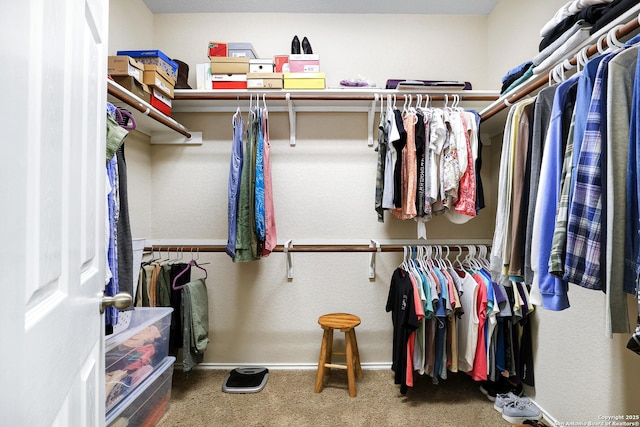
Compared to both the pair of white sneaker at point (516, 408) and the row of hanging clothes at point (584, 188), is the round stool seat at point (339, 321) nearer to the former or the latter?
the pair of white sneaker at point (516, 408)

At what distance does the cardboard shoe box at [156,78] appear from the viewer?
74.2 inches

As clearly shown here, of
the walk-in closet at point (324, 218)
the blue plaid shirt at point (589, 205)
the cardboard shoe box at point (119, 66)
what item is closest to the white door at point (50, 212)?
the walk-in closet at point (324, 218)

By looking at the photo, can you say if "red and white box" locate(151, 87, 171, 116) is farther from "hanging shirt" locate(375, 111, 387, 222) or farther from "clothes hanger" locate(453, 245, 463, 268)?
"clothes hanger" locate(453, 245, 463, 268)

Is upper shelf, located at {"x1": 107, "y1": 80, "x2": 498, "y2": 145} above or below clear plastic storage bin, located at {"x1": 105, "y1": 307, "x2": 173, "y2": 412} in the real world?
above

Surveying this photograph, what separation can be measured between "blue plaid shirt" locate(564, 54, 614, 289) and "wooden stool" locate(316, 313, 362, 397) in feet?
4.72

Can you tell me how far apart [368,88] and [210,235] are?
1.60 metres

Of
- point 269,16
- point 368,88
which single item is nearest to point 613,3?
point 368,88

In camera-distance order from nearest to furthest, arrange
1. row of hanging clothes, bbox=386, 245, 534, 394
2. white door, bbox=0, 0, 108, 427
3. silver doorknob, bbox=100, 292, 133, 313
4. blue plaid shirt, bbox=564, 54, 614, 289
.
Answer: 1. white door, bbox=0, 0, 108, 427
2. silver doorknob, bbox=100, 292, 133, 313
3. blue plaid shirt, bbox=564, 54, 614, 289
4. row of hanging clothes, bbox=386, 245, 534, 394

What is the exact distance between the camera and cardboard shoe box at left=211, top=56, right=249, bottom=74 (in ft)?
7.20

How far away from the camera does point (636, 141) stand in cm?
79

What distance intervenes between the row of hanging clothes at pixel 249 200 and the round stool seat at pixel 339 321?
2.05 feet

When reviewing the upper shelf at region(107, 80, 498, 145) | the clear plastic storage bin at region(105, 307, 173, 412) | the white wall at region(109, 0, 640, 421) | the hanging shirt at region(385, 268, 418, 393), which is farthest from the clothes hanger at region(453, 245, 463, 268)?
the clear plastic storage bin at region(105, 307, 173, 412)

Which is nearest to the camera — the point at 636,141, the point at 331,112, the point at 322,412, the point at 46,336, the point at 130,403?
the point at 46,336

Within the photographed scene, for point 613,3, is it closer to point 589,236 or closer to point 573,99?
point 573,99
